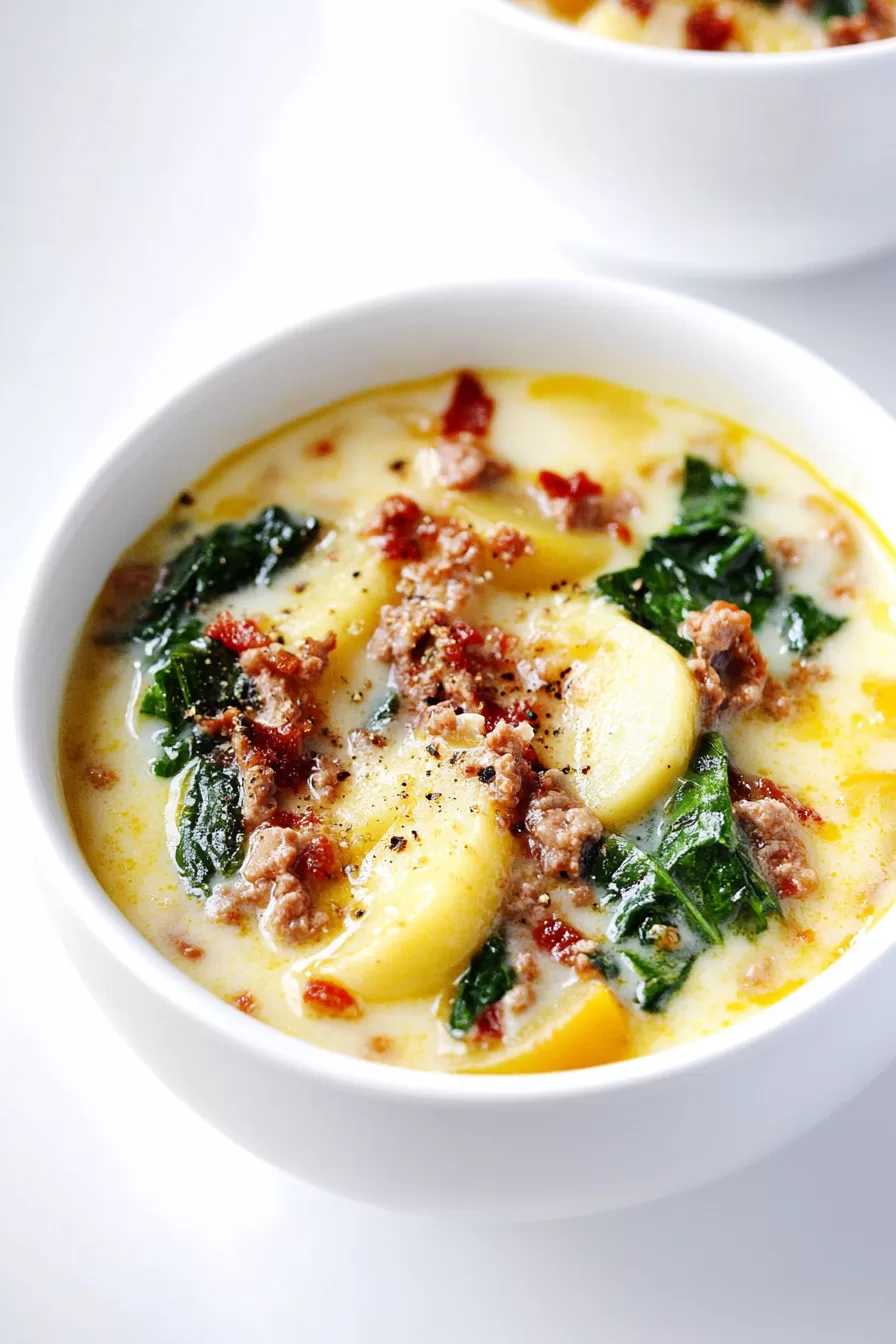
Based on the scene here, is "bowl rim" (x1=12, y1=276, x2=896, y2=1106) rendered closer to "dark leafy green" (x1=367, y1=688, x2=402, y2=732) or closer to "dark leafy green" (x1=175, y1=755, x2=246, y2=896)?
"dark leafy green" (x1=175, y1=755, x2=246, y2=896)

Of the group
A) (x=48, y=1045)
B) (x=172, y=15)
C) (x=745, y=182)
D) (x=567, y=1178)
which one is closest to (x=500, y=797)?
(x=567, y=1178)

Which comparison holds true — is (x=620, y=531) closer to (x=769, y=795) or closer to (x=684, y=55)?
(x=769, y=795)

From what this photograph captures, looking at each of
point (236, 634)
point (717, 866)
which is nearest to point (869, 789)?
point (717, 866)

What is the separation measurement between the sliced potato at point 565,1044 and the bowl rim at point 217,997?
6 centimetres

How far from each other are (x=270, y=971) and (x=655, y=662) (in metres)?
0.89

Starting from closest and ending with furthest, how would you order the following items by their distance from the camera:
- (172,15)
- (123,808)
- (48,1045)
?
1. (123,808)
2. (48,1045)
3. (172,15)

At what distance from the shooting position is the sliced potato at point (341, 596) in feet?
10.8

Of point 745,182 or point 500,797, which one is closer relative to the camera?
point 500,797

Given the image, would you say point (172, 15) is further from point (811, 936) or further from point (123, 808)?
point (811, 936)

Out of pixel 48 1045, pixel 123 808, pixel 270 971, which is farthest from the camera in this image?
pixel 48 1045

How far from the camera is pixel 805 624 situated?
11.0ft

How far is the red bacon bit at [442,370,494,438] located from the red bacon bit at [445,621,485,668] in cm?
55

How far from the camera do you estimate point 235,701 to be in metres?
3.23

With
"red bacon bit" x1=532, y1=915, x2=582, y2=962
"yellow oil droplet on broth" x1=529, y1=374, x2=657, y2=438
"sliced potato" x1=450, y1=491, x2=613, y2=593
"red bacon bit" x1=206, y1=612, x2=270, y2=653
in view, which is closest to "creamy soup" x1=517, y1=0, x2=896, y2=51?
"yellow oil droplet on broth" x1=529, y1=374, x2=657, y2=438
